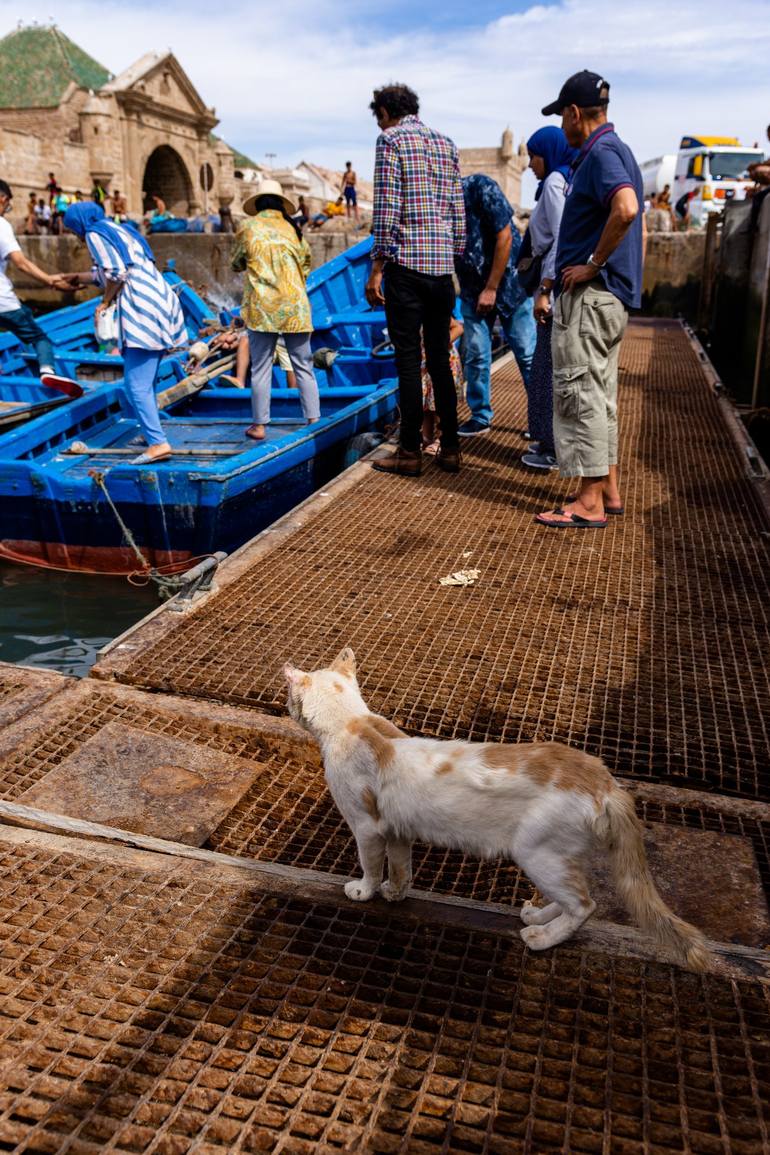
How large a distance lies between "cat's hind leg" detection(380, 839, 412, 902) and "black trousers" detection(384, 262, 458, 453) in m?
3.87

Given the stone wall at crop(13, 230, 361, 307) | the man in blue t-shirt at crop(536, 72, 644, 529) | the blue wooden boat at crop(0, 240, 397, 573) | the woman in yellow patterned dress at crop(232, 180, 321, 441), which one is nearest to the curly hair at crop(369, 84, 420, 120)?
the man in blue t-shirt at crop(536, 72, 644, 529)

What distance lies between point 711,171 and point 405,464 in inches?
1050

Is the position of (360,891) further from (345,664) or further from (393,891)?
(345,664)

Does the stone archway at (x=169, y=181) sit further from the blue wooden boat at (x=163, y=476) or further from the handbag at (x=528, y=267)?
the handbag at (x=528, y=267)

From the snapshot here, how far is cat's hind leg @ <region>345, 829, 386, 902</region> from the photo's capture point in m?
2.14

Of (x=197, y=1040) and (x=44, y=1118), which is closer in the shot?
(x=44, y=1118)

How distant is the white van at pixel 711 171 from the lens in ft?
85.7

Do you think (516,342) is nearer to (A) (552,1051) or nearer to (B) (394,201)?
(B) (394,201)

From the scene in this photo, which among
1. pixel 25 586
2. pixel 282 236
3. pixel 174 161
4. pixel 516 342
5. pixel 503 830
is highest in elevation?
pixel 174 161

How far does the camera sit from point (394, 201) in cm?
522

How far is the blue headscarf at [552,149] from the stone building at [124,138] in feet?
117

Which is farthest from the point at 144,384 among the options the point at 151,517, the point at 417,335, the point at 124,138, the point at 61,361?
the point at 124,138

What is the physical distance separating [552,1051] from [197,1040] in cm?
75

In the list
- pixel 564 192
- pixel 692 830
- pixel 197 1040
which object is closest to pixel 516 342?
pixel 564 192
